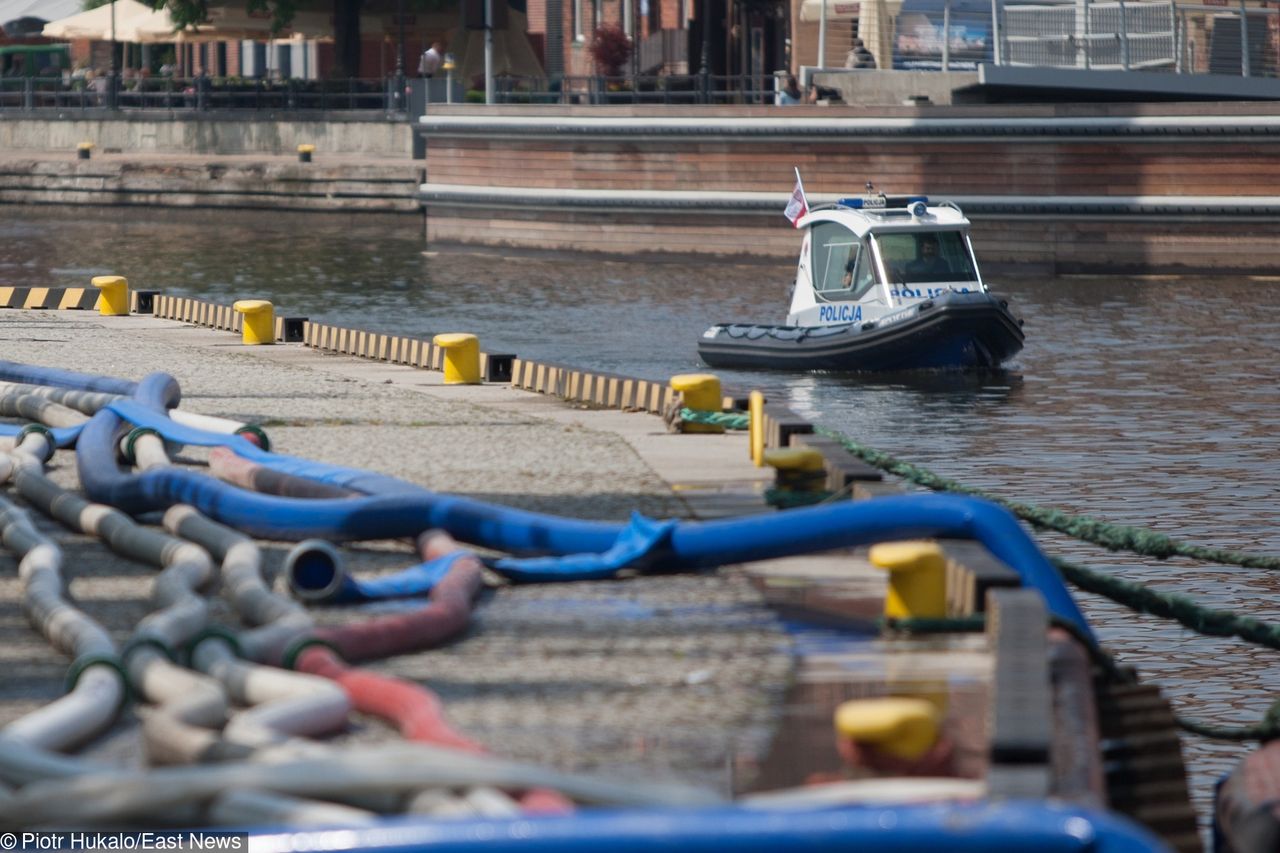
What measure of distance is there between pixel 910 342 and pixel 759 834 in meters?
18.0

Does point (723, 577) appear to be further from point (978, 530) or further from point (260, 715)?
point (260, 715)

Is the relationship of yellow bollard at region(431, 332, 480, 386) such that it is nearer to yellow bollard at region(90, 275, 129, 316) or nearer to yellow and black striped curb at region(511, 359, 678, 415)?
yellow and black striped curb at region(511, 359, 678, 415)

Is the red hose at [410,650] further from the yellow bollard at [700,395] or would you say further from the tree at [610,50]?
the tree at [610,50]

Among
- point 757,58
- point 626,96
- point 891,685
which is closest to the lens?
point 891,685

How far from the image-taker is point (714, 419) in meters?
12.8

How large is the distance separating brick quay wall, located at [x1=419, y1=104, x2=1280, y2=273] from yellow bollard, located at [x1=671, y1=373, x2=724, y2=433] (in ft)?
72.3

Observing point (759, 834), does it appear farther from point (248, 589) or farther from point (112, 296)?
point (112, 296)

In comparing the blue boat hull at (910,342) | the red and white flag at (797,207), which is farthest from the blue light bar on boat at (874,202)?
the blue boat hull at (910,342)

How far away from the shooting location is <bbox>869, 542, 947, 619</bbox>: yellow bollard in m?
7.15

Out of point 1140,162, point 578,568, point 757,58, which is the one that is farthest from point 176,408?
point 757,58

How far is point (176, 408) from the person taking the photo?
1335 centimetres

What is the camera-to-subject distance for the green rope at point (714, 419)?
1280 cm

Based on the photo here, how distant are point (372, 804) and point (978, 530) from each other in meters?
3.39

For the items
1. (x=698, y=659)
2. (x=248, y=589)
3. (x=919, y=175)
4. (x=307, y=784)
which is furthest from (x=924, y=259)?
(x=307, y=784)
